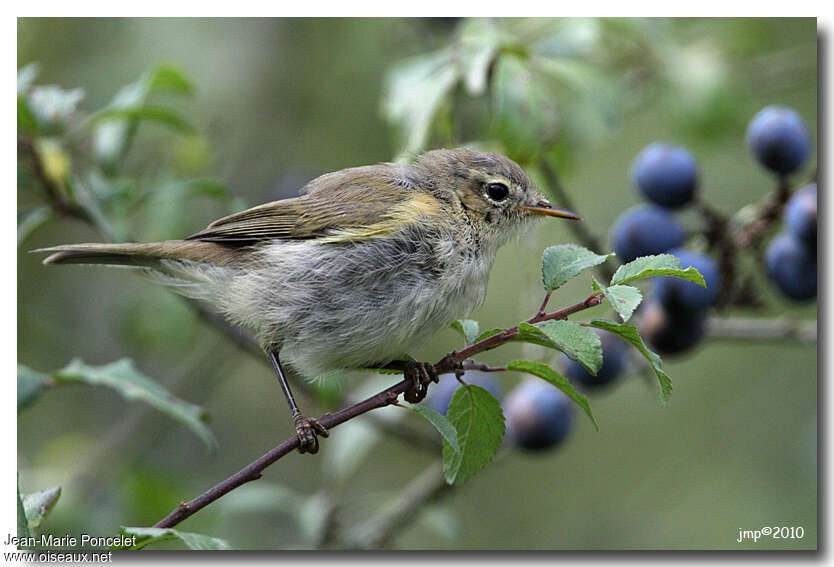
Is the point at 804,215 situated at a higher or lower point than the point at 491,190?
lower

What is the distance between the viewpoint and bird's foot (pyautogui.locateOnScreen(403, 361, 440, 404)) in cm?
162

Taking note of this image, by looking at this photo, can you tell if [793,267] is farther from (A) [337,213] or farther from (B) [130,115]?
(B) [130,115]

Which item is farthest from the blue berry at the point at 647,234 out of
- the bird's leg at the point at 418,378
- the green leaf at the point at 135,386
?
the green leaf at the point at 135,386

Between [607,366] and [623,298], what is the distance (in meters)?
1.15

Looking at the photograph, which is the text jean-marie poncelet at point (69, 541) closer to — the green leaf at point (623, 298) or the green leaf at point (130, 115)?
the green leaf at point (623, 298)

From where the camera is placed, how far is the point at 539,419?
2.32 meters

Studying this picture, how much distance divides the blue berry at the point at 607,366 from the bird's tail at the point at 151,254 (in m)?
0.94

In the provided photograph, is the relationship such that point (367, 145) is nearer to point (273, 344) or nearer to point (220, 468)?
point (220, 468)

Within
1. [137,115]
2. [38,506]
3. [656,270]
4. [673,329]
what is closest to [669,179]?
[673,329]

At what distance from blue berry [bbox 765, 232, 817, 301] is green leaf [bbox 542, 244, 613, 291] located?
1077 mm

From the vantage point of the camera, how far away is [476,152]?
2088mm

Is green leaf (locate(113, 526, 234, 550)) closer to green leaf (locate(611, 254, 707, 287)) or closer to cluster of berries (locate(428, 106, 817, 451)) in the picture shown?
green leaf (locate(611, 254, 707, 287))

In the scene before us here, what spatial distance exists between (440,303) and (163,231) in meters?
1.03

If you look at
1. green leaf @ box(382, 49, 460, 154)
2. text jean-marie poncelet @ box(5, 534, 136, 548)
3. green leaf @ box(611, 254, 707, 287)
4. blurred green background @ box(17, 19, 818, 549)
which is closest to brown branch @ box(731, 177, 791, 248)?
blurred green background @ box(17, 19, 818, 549)
